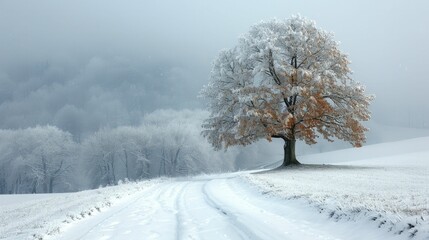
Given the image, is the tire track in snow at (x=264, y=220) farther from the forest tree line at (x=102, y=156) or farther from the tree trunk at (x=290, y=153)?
the forest tree line at (x=102, y=156)

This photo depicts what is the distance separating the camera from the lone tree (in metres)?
32.8

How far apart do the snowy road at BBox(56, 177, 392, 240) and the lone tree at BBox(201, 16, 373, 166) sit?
61.6 feet

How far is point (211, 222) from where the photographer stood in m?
10.3

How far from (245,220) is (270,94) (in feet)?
79.2

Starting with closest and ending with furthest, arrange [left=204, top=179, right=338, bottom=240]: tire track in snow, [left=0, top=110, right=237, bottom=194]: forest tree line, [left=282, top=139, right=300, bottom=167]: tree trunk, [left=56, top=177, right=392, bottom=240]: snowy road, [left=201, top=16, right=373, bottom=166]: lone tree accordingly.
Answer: [left=204, top=179, right=338, bottom=240]: tire track in snow, [left=56, top=177, right=392, bottom=240]: snowy road, [left=201, top=16, right=373, bottom=166]: lone tree, [left=282, top=139, right=300, bottom=167]: tree trunk, [left=0, top=110, right=237, bottom=194]: forest tree line

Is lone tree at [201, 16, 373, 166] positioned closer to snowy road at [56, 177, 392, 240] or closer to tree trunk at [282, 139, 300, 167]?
tree trunk at [282, 139, 300, 167]

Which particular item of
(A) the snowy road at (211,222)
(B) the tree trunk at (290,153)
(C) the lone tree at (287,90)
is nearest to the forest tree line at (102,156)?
(B) the tree trunk at (290,153)

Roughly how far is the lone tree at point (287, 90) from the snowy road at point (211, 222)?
61.6 feet

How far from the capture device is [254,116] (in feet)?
106

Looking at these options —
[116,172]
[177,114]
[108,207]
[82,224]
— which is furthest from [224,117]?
[177,114]

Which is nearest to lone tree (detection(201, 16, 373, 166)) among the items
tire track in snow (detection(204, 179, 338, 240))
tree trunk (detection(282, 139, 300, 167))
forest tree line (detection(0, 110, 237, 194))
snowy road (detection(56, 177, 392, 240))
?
tree trunk (detection(282, 139, 300, 167))

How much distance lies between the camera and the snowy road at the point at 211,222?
28.7 ft

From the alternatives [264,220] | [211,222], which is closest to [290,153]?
[264,220]

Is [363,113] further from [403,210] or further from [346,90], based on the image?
[403,210]
